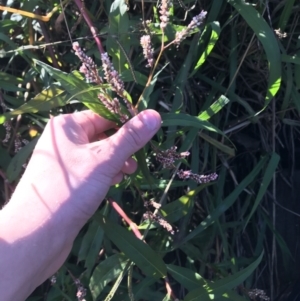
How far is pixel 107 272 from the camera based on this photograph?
3.14 ft

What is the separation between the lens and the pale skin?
0.83m

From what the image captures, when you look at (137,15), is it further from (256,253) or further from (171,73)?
(256,253)

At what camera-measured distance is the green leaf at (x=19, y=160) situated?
95 centimetres

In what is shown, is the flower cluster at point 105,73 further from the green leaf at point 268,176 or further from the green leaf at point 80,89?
the green leaf at point 268,176

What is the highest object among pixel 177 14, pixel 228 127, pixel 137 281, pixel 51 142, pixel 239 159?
pixel 177 14

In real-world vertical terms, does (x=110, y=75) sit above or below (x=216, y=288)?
above

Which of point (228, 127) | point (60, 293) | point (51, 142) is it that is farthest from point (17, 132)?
point (228, 127)

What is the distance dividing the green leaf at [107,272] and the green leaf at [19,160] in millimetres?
232

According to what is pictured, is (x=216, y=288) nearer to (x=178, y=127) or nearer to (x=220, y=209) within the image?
(x=220, y=209)

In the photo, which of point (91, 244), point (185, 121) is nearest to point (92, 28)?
point (185, 121)

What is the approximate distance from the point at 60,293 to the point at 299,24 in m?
0.73

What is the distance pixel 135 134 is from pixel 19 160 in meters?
0.29

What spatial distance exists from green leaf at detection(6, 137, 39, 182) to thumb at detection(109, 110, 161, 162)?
0.22 m

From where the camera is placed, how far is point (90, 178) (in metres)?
0.83
